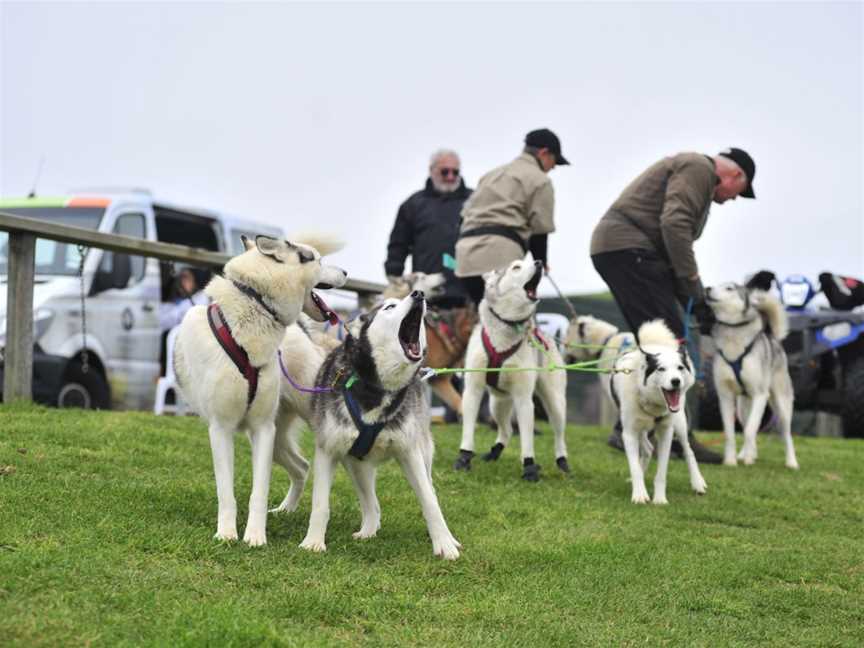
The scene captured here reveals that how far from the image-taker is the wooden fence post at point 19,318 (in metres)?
7.16

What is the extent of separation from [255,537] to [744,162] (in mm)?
5740

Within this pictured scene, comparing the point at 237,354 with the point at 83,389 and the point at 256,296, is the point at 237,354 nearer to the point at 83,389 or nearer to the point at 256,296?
the point at 256,296

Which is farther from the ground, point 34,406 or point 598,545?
point 34,406

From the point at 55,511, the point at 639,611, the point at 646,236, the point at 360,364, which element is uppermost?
the point at 646,236

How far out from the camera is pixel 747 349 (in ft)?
32.4

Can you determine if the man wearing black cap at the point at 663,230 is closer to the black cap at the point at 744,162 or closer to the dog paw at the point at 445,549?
the black cap at the point at 744,162

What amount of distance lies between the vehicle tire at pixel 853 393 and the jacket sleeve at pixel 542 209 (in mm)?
6699

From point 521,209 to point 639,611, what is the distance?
435 cm

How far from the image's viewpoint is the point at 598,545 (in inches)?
217

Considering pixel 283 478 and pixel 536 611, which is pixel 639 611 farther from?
pixel 283 478

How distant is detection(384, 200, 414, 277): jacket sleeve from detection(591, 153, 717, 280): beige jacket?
8.40 feet

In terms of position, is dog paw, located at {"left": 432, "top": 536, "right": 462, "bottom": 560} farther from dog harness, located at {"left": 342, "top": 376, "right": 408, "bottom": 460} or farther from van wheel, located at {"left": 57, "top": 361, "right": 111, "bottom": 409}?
van wheel, located at {"left": 57, "top": 361, "right": 111, "bottom": 409}

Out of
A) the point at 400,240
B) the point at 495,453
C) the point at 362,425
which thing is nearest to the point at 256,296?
the point at 362,425

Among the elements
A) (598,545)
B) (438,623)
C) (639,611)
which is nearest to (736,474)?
(598,545)
